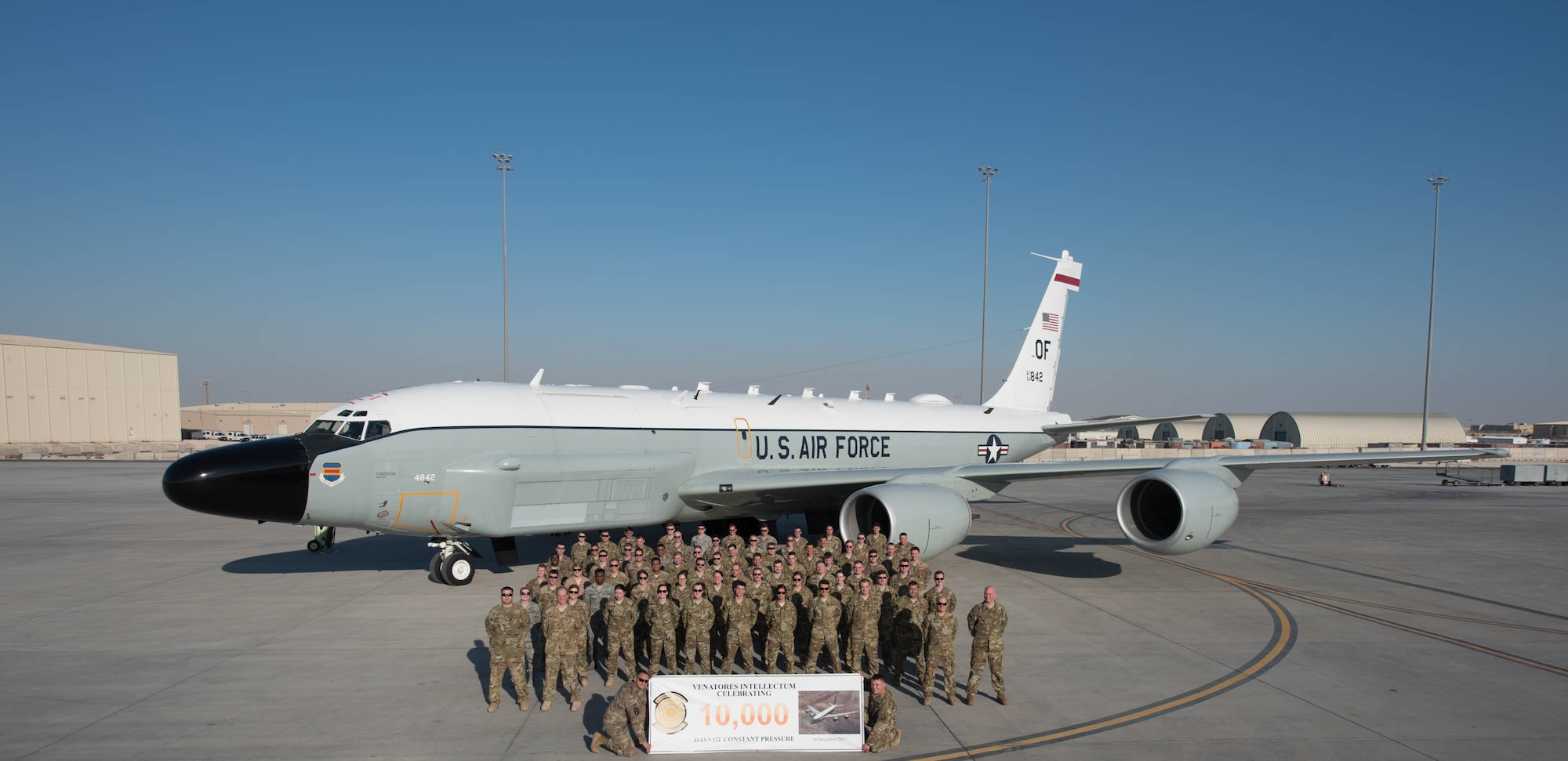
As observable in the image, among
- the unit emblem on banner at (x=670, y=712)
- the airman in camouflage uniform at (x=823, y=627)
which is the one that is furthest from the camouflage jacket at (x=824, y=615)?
the unit emblem on banner at (x=670, y=712)

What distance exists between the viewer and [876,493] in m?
15.8

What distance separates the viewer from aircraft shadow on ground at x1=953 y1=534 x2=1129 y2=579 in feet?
58.3

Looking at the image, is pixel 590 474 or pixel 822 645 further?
pixel 590 474

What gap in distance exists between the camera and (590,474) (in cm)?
1633

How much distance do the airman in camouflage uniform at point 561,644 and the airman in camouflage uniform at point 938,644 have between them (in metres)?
3.86

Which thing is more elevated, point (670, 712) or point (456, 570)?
point (670, 712)

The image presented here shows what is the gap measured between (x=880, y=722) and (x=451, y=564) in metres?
10.4

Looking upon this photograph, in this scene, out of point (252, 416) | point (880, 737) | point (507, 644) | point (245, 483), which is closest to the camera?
point (880, 737)

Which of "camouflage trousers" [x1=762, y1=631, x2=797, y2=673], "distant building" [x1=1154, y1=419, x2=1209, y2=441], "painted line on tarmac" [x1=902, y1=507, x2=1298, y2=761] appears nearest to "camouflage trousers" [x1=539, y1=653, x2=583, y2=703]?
"camouflage trousers" [x1=762, y1=631, x2=797, y2=673]

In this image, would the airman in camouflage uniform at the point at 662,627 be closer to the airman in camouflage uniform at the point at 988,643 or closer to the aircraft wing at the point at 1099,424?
the airman in camouflage uniform at the point at 988,643

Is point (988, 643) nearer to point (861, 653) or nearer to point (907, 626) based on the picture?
point (907, 626)

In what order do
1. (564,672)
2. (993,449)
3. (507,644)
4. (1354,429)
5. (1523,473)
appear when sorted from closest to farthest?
(507,644) < (564,672) < (993,449) < (1523,473) < (1354,429)

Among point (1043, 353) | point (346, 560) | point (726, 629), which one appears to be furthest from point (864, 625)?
point (1043, 353)

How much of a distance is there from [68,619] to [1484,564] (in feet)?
91.2
